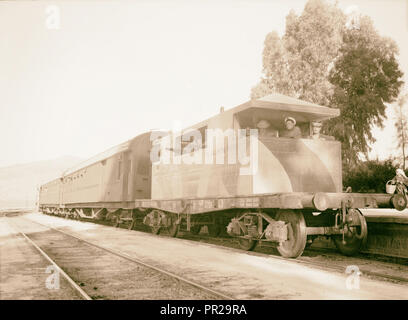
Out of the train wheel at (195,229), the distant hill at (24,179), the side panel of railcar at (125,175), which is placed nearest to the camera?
the train wheel at (195,229)

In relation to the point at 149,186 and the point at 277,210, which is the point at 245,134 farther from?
the point at 149,186

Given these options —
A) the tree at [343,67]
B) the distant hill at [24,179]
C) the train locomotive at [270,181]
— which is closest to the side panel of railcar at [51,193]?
the tree at [343,67]

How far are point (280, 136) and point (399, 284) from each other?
3.96 meters

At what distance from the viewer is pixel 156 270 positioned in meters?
6.58

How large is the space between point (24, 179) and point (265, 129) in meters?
142

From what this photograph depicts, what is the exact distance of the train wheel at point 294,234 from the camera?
7.43m

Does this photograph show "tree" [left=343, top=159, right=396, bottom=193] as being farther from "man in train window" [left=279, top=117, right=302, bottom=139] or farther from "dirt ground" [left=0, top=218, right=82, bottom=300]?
"dirt ground" [left=0, top=218, right=82, bottom=300]

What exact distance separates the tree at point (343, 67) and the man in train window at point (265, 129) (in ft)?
46.1

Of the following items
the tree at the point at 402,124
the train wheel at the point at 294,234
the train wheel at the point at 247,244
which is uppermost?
the tree at the point at 402,124

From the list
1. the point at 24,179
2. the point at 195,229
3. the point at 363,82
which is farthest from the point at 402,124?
the point at 24,179

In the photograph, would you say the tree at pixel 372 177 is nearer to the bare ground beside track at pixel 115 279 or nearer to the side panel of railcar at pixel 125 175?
the side panel of railcar at pixel 125 175

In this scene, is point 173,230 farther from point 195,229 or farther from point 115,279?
point 115,279

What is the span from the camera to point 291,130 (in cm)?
848
